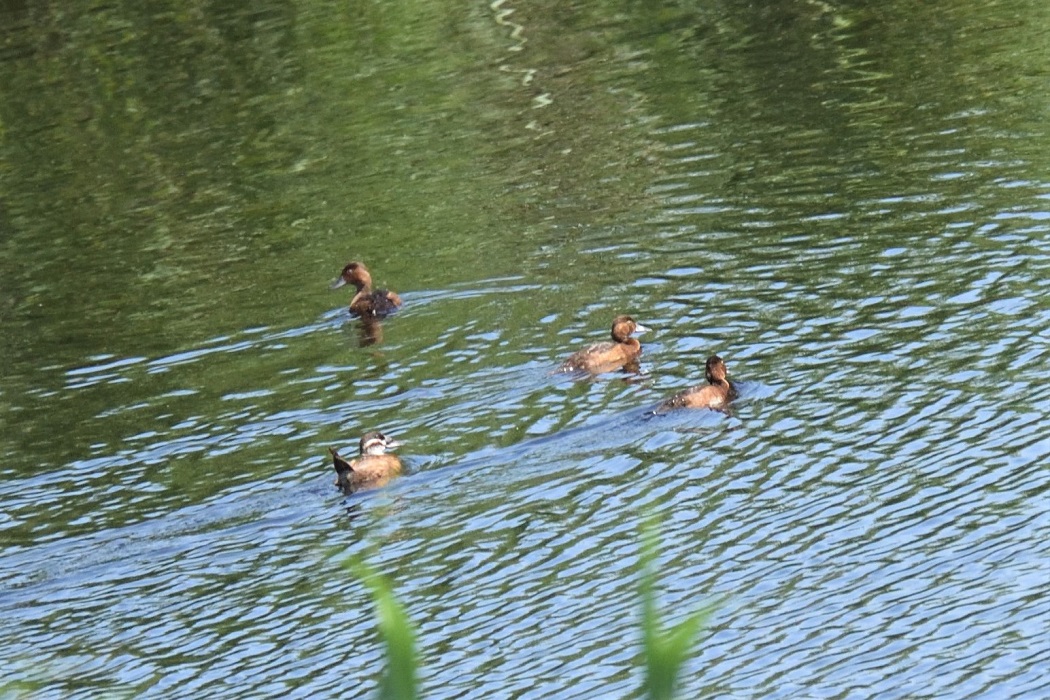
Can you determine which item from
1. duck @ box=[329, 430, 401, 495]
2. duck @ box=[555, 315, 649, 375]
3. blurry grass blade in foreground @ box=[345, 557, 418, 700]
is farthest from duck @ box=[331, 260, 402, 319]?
blurry grass blade in foreground @ box=[345, 557, 418, 700]

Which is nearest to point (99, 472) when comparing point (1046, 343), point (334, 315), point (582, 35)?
point (334, 315)

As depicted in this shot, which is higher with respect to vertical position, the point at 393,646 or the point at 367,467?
the point at 393,646

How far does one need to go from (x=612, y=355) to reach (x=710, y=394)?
4.18ft

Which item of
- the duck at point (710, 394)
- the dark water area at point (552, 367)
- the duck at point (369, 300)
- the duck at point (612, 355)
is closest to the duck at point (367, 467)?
the dark water area at point (552, 367)

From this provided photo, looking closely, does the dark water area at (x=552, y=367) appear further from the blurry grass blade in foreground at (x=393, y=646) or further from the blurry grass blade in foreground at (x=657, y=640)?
the blurry grass blade in foreground at (x=657, y=640)

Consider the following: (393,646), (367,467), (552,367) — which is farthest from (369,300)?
(393,646)

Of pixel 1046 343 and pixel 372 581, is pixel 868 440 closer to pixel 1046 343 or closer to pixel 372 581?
pixel 1046 343

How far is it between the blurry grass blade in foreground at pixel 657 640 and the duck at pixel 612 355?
11.9 meters

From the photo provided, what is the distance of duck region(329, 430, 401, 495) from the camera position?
45.3ft

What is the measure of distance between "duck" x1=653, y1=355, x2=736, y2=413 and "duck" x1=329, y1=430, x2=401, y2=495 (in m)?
2.34

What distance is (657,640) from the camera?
3.43 meters

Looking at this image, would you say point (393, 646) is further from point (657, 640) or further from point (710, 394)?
point (710, 394)

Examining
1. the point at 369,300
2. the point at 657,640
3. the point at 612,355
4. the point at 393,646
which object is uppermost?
the point at 393,646

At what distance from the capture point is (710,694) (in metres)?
10.1
